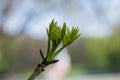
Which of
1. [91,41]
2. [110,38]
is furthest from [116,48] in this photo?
[91,41]

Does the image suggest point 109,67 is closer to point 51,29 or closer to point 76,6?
point 76,6

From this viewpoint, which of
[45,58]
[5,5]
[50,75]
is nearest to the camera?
[45,58]

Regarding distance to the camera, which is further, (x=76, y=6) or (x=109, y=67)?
(x=109, y=67)

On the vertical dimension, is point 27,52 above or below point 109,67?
above

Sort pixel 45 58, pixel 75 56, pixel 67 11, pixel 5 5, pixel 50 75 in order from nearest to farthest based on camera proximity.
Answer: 1. pixel 45 58
2. pixel 5 5
3. pixel 67 11
4. pixel 50 75
5. pixel 75 56

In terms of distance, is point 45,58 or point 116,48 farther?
point 116,48

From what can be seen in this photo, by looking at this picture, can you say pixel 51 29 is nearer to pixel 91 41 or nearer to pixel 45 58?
pixel 45 58

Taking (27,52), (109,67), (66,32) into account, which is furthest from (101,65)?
(66,32)

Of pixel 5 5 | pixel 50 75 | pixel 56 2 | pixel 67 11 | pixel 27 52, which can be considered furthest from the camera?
pixel 27 52

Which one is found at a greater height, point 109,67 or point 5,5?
point 5,5
